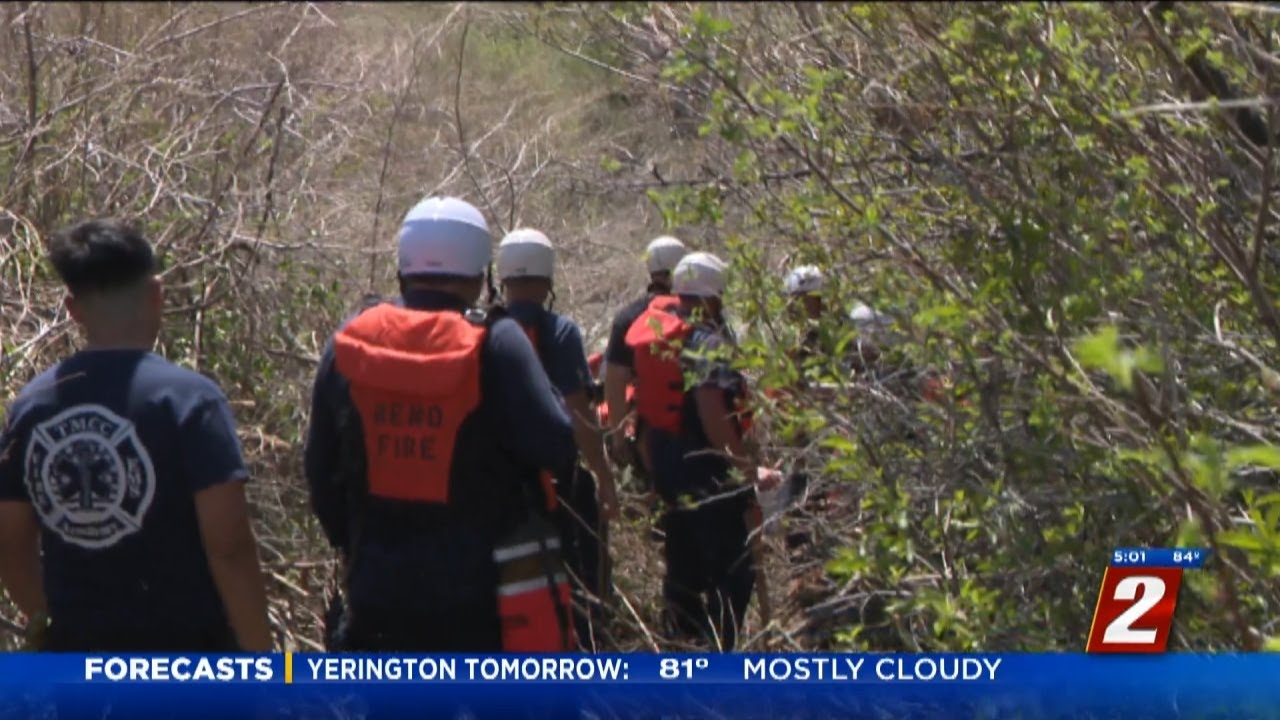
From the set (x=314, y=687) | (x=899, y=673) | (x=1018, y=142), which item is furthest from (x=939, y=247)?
(x=314, y=687)

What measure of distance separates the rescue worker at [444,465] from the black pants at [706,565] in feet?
7.69

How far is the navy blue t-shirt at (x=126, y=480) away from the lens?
348cm

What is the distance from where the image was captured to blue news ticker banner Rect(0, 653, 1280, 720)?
3.43m

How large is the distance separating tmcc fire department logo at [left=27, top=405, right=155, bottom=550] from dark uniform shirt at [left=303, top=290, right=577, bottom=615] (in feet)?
1.82

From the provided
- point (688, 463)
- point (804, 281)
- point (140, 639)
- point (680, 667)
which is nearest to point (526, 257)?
point (688, 463)

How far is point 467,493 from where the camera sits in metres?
3.86

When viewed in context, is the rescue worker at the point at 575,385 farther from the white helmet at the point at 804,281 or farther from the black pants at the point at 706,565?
the white helmet at the point at 804,281

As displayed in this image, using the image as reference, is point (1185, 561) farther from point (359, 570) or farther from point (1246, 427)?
point (359, 570)

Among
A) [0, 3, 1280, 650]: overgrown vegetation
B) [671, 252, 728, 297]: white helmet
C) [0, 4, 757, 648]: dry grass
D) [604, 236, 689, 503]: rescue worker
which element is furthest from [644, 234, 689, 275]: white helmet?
[0, 3, 1280, 650]: overgrown vegetation

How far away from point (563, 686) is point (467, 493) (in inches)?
19.1

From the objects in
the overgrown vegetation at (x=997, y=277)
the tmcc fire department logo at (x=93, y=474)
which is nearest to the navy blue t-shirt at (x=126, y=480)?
the tmcc fire department logo at (x=93, y=474)

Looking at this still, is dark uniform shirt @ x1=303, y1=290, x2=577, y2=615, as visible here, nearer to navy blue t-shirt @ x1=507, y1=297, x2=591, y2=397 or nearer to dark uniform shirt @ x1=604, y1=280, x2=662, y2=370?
navy blue t-shirt @ x1=507, y1=297, x2=591, y2=397

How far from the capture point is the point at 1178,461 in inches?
110

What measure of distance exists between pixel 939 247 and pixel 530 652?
1.21 meters
